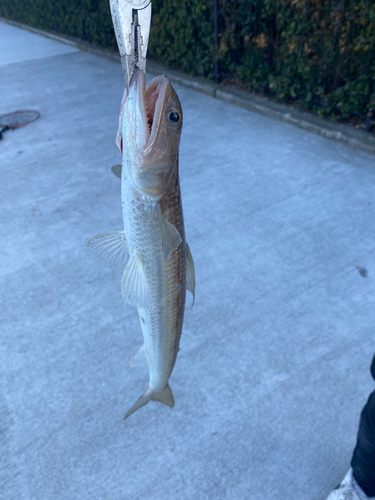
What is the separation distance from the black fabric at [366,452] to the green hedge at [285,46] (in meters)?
4.32

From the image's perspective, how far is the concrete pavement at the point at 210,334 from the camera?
2.26 meters

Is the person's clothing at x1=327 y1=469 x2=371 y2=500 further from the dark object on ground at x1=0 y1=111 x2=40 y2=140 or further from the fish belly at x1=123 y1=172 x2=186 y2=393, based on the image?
the dark object on ground at x1=0 y1=111 x2=40 y2=140

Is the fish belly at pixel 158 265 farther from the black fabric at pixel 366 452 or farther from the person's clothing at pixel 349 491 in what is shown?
the person's clothing at pixel 349 491

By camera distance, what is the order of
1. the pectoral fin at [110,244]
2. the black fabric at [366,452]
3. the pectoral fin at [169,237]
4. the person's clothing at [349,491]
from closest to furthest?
the pectoral fin at [169,237] < the pectoral fin at [110,244] < the black fabric at [366,452] < the person's clothing at [349,491]

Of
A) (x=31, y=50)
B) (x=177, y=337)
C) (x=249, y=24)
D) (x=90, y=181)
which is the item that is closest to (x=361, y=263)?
(x=177, y=337)

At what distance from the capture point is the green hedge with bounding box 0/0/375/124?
16.8 feet

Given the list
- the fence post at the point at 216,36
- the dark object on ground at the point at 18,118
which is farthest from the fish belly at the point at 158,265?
the fence post at the point at 216,36

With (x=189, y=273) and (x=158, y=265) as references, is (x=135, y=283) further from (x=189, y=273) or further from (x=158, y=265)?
(x=189, y=273)

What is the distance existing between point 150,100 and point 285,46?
5546 mm

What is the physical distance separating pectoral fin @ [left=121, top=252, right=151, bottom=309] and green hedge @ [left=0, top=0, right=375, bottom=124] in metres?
4.83

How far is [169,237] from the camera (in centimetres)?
126

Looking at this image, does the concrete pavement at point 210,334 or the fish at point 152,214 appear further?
the concrete pavement at point 210,334

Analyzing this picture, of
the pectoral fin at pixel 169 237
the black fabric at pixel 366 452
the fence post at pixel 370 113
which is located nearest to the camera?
the pectoral fin at pixel 169 237

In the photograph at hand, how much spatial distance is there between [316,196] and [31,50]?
10117 mm
